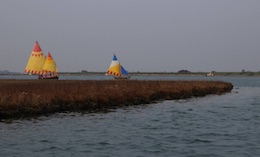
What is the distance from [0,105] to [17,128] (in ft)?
15.6

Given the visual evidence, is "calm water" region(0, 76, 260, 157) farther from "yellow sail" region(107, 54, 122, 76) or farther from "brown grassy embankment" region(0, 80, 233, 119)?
"yellow sail" region(107, 54, 122, 76)

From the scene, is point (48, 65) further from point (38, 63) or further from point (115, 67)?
point (115, 67)

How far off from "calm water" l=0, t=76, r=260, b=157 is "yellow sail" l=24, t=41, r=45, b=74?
5444cm

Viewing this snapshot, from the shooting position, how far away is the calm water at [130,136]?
1417cm

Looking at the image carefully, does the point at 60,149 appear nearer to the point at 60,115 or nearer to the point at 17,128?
the point at 17,128

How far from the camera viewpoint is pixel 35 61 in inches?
3034

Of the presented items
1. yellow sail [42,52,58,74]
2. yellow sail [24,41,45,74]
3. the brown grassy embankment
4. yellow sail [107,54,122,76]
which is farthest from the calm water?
yellow sail [107,54,122,76]

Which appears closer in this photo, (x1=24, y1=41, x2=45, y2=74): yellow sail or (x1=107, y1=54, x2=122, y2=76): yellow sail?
(x1=24, y1=41, x2=45, y2=74): yellow sail

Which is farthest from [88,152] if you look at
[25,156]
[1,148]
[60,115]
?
[60,115]

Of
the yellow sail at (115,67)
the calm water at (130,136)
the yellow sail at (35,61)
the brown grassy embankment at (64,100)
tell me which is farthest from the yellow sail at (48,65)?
the calm water at (130,136)

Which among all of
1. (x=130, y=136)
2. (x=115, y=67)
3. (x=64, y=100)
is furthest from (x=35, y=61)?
(x=130, y=136)

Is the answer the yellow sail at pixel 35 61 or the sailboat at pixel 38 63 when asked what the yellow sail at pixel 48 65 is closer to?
the sailboat at pixel 38 63

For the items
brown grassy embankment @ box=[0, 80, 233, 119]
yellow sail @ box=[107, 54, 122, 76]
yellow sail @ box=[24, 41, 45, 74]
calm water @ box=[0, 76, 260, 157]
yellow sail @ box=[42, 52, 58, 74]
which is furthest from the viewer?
yellow sail @ box=[107, 54, 122, 76]

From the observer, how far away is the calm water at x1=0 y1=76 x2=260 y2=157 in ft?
46.5
